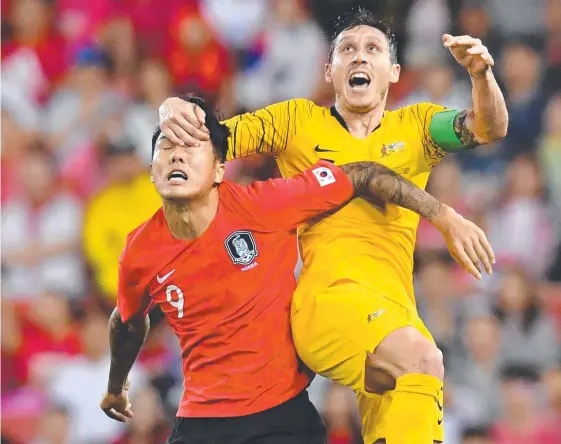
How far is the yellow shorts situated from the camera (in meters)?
3.60

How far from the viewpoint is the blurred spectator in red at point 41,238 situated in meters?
6.95

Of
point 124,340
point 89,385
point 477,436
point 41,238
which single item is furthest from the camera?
point 41,238

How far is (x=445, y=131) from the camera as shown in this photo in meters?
3.95

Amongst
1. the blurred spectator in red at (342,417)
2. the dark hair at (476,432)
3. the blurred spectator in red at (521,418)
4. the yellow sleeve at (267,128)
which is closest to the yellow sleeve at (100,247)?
the blurred spectator in red at (342,417)

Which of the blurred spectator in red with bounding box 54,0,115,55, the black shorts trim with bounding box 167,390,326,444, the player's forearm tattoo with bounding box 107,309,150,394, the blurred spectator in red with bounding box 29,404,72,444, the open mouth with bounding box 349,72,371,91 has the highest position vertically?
the blurred spectator in red with bounding box 54,0,115,55

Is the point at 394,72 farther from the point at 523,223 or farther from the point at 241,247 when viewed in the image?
the point at 523,223

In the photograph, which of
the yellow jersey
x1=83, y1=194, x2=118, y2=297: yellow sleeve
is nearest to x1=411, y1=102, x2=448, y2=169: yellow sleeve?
the yellow jersey

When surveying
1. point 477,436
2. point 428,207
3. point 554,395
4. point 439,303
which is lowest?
point 477,436

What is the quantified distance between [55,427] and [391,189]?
314cm

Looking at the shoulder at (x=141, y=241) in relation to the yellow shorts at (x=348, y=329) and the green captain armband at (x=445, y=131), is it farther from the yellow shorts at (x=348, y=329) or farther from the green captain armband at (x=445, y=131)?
the green captain armband at (x=445, y=131)

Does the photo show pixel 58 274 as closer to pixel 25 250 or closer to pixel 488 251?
pixel 25 250

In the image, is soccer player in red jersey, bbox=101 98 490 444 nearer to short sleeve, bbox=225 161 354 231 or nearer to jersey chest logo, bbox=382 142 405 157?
short sleeve, bbox=225 161 354 231

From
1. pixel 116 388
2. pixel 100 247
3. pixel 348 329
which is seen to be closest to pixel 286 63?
pixel 100 247

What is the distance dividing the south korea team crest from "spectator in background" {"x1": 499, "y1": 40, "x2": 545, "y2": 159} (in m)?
3.39
